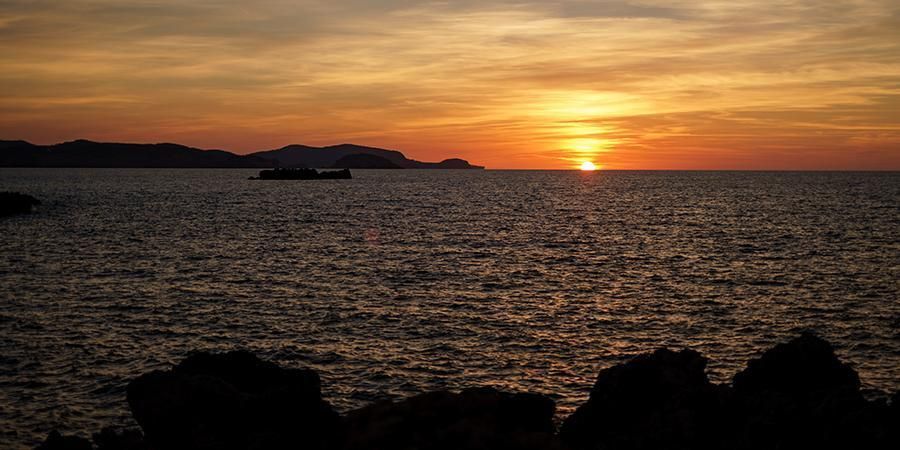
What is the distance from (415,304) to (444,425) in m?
35.6

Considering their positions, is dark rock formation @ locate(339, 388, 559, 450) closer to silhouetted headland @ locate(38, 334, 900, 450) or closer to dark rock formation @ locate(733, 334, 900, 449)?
silhouetted headland @ locate(38, 334, 900, 450)

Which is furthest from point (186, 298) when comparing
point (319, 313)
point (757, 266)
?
point (757, 266)

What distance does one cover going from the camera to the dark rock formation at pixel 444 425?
13203 mm

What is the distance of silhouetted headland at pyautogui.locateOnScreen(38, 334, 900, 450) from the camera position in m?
14.2

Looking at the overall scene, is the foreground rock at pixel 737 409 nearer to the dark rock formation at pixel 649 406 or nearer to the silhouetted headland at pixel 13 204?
the dark rock formation at pixel 649 406

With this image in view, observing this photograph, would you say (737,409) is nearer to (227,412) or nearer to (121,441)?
(227,412)

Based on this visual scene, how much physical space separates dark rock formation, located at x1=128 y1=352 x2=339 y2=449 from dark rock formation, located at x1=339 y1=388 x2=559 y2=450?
7.58ft

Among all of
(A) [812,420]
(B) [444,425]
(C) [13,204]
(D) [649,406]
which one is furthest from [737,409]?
(C) [13,204]

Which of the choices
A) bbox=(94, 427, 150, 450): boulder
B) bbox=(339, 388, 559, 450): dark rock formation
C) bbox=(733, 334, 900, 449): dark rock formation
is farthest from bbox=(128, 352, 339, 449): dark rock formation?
bbox=(733, 334, 900, 449): dark rock formation

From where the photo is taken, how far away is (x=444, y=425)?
14148 millimetres

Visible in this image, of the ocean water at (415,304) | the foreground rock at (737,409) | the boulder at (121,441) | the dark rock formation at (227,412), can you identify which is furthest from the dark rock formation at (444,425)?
the ocean water at (415,304)

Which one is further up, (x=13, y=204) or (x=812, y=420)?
(x=13, y=204)

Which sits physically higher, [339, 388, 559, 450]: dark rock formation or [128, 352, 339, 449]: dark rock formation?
Answer: [339, 388, 559, 450]: dark rock formation

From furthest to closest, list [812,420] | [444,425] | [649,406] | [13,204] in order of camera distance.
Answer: [13,204] → [649,406] → [812,420] → [444,425]
